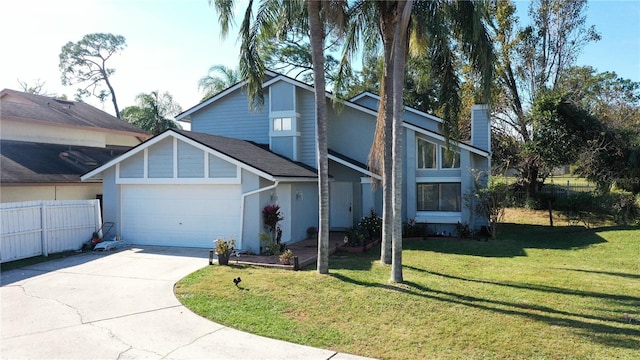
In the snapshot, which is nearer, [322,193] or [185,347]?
[185,347]

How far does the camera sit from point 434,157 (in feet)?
57.8

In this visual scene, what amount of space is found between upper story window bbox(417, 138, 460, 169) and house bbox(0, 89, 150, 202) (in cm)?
1358

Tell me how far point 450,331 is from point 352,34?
8465 mm

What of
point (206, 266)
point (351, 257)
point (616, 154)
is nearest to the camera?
point (206, 266)

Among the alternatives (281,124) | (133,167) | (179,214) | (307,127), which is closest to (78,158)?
(133,167)

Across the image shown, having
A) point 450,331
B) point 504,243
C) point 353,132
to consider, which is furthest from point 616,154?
point 450,331

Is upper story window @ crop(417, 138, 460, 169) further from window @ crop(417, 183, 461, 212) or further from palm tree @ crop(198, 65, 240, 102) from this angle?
palm tree @ crop(198, 65, 240, 102)

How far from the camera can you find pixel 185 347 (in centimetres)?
603

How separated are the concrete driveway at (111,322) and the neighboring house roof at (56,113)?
1215cm

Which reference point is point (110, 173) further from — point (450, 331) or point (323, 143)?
point (450, 331)

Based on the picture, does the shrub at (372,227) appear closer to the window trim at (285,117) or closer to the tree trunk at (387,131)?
the tree trunk at (387,131)

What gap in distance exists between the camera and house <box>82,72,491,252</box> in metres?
13.8

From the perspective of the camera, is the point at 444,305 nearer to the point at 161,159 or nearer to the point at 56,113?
the point at 161,159

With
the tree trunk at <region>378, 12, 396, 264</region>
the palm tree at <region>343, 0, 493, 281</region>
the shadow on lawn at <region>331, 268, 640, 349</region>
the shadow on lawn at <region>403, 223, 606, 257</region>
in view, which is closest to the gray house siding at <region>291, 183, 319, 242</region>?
the shadow on lawn at <region>403, 223, 606, 257</region>
